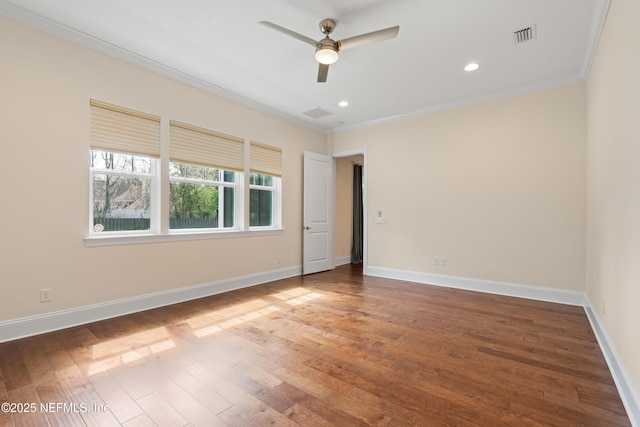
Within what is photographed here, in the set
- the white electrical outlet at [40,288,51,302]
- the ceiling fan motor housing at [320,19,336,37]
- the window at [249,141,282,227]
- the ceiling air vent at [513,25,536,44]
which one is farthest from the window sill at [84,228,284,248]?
the ceiling air vent at [513,25,536,44]

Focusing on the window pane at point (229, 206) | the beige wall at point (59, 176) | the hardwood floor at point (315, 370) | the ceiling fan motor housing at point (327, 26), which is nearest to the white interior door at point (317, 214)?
the window pane at point (229, 206)

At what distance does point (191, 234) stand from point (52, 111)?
1.91 m

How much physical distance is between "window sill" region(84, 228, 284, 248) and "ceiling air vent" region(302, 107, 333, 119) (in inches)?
86.8

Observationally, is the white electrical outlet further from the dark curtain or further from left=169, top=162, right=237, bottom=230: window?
the dark curtain

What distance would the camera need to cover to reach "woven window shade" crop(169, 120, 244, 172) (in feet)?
12.5

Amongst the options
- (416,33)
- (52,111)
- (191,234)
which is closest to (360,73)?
(416,33)

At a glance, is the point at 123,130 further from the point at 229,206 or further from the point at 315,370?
the point at 315,370

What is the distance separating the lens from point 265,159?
196 inches

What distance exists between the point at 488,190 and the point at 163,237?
464 centimetres

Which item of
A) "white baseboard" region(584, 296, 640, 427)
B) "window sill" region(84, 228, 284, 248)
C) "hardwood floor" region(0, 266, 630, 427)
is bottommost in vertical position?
"hardwood floor" region(0, 266, 630, 427)

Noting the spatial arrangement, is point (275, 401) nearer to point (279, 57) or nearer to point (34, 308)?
point (34, 308)

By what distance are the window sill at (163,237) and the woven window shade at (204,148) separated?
0.98 meters

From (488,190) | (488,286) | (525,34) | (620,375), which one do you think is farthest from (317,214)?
(620,375)

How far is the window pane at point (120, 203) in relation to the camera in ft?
10.6
